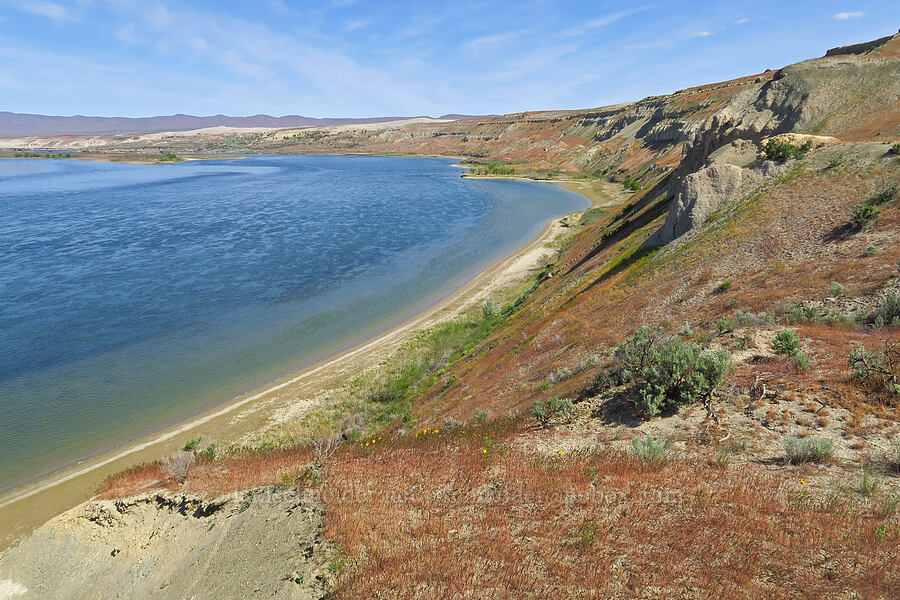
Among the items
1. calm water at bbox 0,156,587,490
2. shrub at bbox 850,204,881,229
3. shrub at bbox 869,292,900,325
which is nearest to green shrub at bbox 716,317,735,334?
shrub at bbox 869,292,900,325

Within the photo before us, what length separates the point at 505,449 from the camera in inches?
405

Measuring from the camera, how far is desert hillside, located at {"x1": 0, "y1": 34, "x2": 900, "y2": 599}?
6.04 meters

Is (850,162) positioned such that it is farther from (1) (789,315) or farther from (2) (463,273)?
(2) (463,273)

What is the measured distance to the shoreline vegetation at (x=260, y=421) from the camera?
56.0 feet

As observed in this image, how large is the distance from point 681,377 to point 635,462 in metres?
3.33

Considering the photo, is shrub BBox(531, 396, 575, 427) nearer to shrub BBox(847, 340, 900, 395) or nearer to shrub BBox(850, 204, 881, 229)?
shrub BBox(847, 340, 900, 395)

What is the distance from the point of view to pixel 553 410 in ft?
39.0

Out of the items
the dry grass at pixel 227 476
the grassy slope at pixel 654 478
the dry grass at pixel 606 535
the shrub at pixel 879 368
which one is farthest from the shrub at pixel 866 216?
the dry grass at pixel 227 476

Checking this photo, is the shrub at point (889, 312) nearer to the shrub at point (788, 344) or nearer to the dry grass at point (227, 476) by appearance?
the shrub at point (788, 344)

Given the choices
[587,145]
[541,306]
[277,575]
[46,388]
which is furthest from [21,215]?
[587,145]

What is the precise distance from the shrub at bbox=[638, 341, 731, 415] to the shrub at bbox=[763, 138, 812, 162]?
19.6m

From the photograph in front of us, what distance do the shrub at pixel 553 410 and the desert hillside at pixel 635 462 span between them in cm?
6

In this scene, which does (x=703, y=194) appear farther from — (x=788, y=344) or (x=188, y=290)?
(x=188, y=290)

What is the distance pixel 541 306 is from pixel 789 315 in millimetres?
14929
